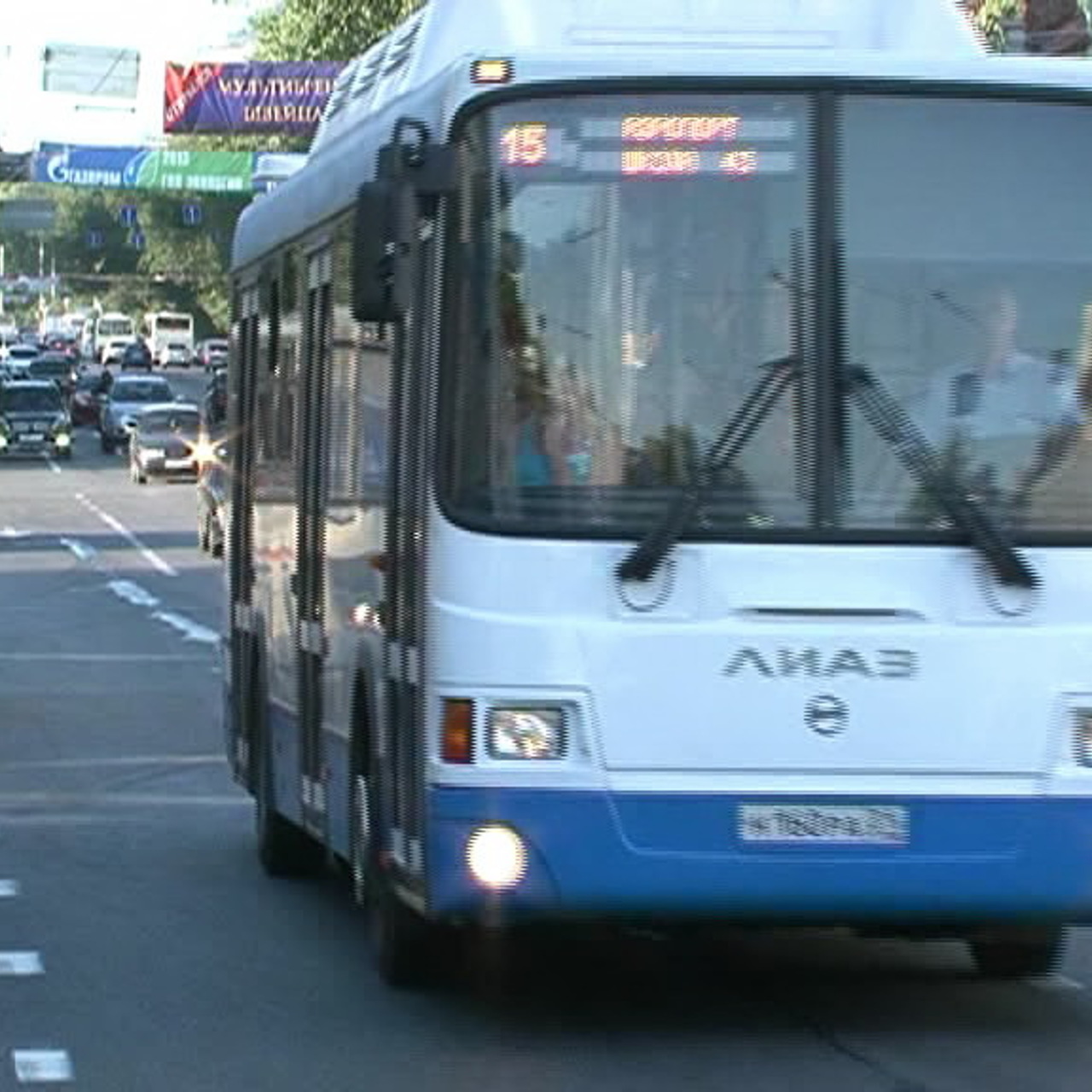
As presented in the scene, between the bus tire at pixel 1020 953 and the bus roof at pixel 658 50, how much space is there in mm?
2715

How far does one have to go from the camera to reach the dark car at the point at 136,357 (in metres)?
131

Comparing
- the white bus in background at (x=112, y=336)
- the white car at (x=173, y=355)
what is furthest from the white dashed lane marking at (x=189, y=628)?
the white car at (x=173, y=355)

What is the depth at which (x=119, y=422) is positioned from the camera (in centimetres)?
8262

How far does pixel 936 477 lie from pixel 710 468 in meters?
0.62

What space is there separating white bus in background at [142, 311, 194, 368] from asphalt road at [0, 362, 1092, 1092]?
423ft

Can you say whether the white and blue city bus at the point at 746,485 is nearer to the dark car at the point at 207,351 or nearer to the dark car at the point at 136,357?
the dark car at the point at 207,351

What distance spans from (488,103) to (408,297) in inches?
22.5

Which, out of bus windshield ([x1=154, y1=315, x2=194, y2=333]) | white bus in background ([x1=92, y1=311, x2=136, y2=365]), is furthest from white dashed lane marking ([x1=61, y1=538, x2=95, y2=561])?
bus windshield ([x1=154, y1=315, x2=194, y2=333])

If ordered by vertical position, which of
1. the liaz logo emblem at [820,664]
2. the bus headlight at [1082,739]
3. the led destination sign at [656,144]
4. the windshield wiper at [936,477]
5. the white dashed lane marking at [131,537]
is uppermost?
the led destination sign at [656,144]

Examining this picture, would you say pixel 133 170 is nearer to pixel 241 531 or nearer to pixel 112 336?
pixel 241 531

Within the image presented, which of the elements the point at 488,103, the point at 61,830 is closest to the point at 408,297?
the point at 488,103

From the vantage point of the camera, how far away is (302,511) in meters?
13.3

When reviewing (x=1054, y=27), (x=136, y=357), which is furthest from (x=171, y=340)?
(x=1054, y=27)

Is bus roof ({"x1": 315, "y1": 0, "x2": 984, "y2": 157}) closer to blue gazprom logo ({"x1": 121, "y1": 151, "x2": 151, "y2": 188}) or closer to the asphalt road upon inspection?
the asphalt road
